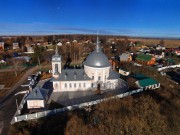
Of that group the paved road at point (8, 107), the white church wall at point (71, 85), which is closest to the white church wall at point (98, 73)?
the white church wall at point (71, 85)

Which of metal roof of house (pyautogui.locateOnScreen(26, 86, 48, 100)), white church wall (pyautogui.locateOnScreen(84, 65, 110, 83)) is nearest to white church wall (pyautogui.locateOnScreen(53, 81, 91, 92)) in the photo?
white church wall (pyautogui.locateOnScreen(84, 65, 110, 83))

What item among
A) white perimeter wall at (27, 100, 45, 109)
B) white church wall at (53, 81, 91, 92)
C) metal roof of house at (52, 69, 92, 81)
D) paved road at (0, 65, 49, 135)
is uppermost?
metal roof of house at (52, 69, 92, 81)

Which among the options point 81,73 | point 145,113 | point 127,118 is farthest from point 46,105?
point 145,113

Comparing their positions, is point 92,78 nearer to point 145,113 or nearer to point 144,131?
point 145,113

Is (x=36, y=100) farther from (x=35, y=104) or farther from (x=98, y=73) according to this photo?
(x=98, y=73)

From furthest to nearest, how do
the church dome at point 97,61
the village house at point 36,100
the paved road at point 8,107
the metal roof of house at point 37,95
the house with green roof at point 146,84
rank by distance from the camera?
the house with green roof at point 146,84, the church dome at point 97,61, the metal roof of house at point 37,95, the village house at point 36,100, the paved road at point 8,107

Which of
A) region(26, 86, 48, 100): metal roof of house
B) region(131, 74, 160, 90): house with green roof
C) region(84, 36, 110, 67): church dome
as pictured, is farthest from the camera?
region(131, 74, 160, 90): house with green roof

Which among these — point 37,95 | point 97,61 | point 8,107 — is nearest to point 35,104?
point 37,95

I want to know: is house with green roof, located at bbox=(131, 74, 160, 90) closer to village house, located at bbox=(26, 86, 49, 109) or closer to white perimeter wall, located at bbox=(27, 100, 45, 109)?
village house, located at bbox=(26, 86, 49, 109)

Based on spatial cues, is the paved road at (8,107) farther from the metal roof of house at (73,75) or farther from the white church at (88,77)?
the metal roof of house at (73,75)
